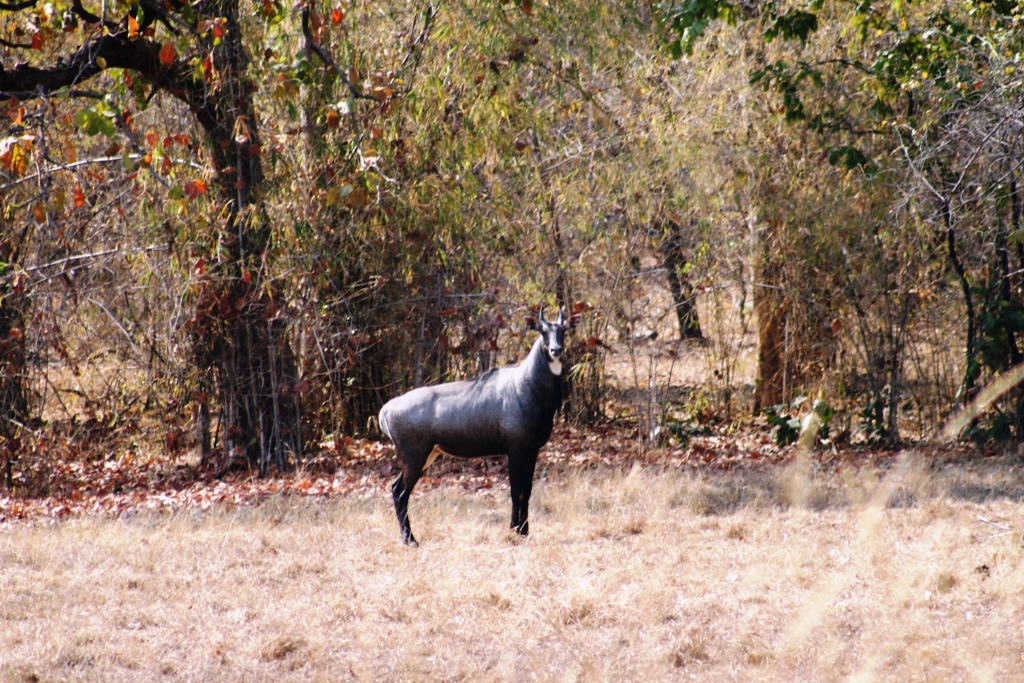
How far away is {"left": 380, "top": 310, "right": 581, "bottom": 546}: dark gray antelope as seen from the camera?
6848mm

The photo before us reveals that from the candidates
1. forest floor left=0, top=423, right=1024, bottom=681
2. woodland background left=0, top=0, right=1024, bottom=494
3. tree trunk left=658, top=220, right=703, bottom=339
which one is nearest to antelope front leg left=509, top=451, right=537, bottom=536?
forest floor left=0, top=423, right=1024, bottom=681

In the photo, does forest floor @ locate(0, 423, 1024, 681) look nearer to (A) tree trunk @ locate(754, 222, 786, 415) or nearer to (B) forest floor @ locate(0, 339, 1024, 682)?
(B) forest floor @ locate(0, 339, 1024, 682)

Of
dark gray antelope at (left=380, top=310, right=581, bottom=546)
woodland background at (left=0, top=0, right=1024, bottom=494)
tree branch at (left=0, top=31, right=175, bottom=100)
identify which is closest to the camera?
dark gray antelope at (left=380, top=310, right=581, bottom=546)

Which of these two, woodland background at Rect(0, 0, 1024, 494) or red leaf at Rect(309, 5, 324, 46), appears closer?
red leaf at Rect(309, 5, 324, 46)

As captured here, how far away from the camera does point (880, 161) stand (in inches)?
397

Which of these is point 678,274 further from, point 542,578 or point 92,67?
point 92,67

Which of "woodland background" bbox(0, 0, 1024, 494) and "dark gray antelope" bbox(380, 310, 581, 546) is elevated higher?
"woodland background" bbox(0, 0, 1024, 494)

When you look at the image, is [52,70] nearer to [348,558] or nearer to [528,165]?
[528,165]

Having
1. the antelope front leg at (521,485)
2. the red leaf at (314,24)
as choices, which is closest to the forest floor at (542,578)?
the antelope front leg at (521,485)

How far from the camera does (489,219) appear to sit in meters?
9.68

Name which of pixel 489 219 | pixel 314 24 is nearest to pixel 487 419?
pixel 314 24

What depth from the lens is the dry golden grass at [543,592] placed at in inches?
208

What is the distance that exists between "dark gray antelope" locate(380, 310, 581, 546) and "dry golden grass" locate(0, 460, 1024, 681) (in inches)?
19.8

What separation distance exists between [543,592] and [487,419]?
4.02 feet
